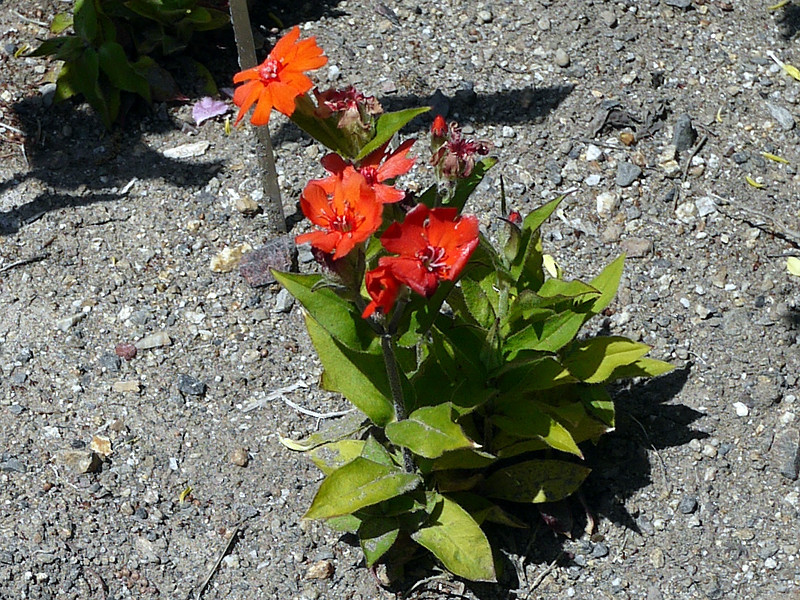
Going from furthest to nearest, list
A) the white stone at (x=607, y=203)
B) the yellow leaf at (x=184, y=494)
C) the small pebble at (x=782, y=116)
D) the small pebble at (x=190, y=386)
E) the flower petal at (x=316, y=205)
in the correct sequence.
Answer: the small pebble at (x=782, y=116), the white stone at (x=607, y=203), the small pebble at (x=190, y=386), the yellow leaf at (x=184, y=494), the flower petal at (x=316, y=205)

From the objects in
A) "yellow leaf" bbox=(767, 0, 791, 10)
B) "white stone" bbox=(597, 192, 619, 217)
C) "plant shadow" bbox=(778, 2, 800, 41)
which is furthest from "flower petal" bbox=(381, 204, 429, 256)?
"yellow leaf" bbox=(767, 0, 791, 10)

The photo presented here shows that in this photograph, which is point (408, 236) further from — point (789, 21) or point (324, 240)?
point (789, 21)

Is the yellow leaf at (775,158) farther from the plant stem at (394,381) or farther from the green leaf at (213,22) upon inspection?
the green leaf at (213,22)

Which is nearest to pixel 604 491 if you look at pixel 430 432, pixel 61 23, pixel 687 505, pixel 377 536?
pixel 687 505

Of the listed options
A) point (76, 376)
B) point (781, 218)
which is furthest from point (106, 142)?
point (781, 218)

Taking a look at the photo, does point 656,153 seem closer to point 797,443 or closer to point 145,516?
point 797,443

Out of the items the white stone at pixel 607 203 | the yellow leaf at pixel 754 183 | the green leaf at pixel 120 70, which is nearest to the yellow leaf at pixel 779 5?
the yellow leaf at pixel 754 183

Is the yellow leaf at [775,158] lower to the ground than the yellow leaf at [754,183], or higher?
higher
